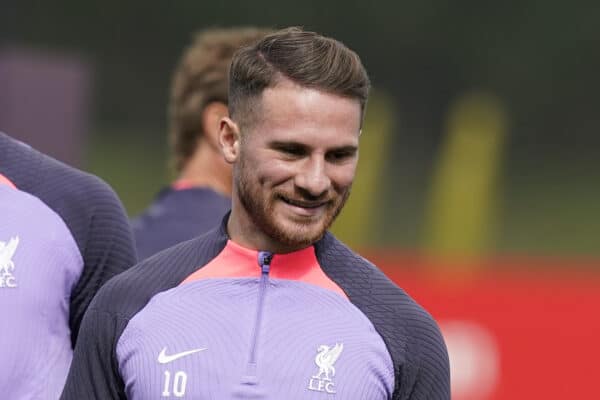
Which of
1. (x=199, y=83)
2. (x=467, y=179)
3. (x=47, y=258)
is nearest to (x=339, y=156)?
(x=47, y=258)

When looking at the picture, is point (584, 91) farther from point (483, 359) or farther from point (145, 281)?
point (145, 281)

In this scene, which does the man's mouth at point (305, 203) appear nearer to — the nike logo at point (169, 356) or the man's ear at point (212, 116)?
the nike logo at point (169, 356)

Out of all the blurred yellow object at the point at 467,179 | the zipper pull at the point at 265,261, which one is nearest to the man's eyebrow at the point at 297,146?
the zipper pull at the point at 265,261

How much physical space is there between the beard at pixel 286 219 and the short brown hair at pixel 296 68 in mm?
133

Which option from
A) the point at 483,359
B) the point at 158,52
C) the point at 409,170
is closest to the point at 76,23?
the point at 158,52

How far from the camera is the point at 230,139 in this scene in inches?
108

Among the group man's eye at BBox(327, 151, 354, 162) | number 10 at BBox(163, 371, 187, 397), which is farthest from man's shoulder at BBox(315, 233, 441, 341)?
number 10 at BBox(163, 371, 187, 397)

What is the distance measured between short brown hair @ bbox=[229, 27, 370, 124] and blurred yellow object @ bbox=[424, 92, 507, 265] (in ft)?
34.2

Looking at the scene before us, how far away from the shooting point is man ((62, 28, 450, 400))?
259cm

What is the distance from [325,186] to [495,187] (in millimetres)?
11558

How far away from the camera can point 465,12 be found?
14320 millimetres

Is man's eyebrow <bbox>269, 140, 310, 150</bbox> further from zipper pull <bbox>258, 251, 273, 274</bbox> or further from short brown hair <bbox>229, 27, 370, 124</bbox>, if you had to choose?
zipper pull <bbox>258, 251, 273, 274</bbox>

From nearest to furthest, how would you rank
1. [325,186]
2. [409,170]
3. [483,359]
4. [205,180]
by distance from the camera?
1. [325,186]
2. [205,180]
3. [483,359]
4. [409,170]

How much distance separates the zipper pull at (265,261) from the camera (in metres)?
2.70
